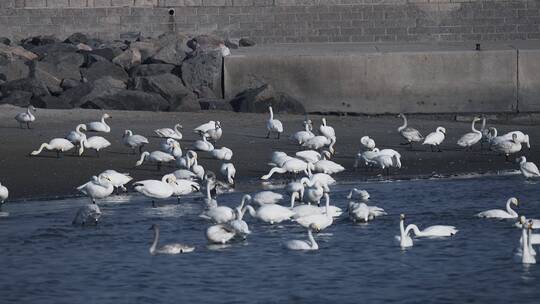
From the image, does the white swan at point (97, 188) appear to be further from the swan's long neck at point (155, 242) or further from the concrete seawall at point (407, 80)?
the concrete seawall at point (407, 80)

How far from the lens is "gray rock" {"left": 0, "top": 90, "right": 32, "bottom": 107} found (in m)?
24.6

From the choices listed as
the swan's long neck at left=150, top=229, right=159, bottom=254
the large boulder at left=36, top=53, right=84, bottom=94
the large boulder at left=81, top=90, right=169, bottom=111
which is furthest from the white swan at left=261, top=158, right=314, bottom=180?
the large boulder at left=36, top=53, right=84, bottom=94

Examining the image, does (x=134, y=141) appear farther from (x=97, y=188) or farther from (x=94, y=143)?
(x=97, y=188)

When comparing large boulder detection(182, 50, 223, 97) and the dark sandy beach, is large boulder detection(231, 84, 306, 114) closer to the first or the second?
the dark sandy beach

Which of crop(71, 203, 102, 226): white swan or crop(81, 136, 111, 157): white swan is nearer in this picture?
crop(71, 203, 102, 226): white swan

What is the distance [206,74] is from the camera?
2588 cm

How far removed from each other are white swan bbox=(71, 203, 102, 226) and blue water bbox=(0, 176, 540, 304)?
133 mm

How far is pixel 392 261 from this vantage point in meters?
14.1

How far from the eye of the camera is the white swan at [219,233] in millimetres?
14703

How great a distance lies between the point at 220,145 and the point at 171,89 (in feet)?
14.3

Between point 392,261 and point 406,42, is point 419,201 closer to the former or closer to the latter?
point 392,261

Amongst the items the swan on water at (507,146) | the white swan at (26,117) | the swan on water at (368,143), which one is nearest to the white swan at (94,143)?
the white swan at (26,117)

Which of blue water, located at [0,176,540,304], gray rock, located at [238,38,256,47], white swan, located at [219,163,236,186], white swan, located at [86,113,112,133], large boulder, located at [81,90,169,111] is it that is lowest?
blue water, located at [0,176,540,304]

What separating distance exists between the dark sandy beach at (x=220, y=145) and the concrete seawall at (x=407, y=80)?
60 centimetres
